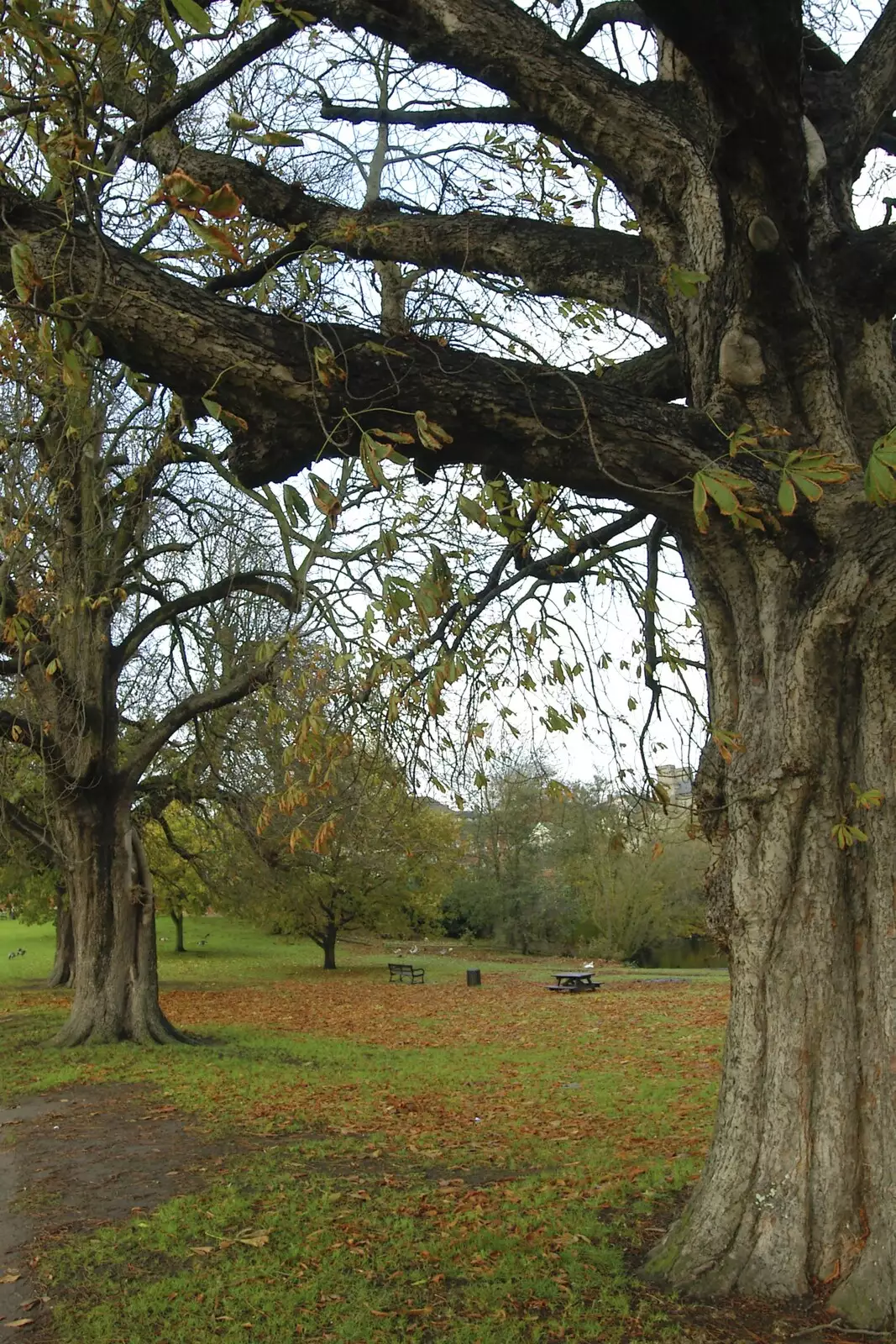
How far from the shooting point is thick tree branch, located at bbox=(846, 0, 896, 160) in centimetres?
530

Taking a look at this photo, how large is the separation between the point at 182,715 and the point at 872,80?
9.82m

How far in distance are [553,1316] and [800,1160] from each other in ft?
4.06

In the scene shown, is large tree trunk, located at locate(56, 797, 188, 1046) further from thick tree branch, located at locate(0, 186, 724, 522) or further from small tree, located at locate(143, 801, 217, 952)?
thick tree branch, located at locate(0, 186, 724, 522)

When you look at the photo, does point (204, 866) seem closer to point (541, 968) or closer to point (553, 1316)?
point (541, 968)

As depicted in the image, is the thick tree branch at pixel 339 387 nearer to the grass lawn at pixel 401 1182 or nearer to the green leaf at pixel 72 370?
the green leaf at pixel 72 370

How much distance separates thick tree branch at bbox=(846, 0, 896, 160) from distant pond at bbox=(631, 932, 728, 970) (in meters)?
31.3

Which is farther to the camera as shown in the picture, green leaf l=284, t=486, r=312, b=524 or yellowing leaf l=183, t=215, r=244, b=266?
green leaf l=284, t=486, r=312, b=524

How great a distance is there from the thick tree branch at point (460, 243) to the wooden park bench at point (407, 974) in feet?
69.1

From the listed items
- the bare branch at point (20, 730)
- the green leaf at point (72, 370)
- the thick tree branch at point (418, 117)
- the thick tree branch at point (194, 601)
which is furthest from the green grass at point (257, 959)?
the green leaf at point (72, 370)

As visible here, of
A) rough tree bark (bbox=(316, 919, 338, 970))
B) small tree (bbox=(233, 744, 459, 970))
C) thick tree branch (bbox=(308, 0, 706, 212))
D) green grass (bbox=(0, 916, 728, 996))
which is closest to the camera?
thick tree branch (bbox=(308, 0, 706, 212))

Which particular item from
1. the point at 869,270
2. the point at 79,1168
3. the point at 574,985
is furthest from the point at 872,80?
the point at 574,985

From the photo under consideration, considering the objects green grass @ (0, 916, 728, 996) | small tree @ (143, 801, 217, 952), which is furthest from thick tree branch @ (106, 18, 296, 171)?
green grass @ (0, 916, 728, 996)

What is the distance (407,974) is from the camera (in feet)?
81.7

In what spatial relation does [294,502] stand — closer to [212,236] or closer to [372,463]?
[372,463]
